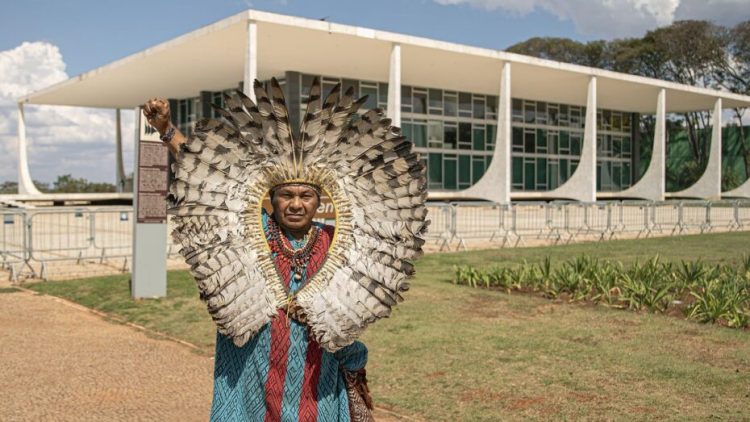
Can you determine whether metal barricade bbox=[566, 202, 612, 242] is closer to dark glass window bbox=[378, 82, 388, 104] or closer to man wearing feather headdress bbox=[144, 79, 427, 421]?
dark glass window bbox=[378, 82, 388, 104]

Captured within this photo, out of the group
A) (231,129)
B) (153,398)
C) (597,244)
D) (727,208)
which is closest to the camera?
(231,129)

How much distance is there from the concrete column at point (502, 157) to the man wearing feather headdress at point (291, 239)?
1158 inches

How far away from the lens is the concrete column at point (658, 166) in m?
39.6

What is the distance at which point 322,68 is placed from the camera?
32.1 metres

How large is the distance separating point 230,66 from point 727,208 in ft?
65.0

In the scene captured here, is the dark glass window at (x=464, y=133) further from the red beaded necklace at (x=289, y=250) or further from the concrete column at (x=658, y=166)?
the red beaded necklace at (x=289, y=250)

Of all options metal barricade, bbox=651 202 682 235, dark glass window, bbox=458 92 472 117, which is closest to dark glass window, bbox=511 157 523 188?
dark glass window, bbox=458 92 472 117

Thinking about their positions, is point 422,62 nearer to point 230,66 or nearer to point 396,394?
point 230,66

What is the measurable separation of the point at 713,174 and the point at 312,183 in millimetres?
46194

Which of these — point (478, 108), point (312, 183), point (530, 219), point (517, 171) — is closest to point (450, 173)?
point (478, 108)

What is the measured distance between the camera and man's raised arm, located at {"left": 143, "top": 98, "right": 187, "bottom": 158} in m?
2.99

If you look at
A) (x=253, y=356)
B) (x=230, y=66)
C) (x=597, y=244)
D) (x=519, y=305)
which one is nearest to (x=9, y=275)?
(x=519, y=305)

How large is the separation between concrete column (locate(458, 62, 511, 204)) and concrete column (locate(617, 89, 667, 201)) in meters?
11.5

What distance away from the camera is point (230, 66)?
31.0 m
